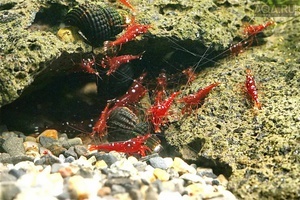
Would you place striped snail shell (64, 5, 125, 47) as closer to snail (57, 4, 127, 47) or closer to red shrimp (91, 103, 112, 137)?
snail (57, 4, 127, 47)

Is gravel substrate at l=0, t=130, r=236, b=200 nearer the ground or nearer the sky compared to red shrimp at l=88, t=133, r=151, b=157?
nearer the sky

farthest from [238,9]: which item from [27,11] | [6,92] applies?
[6,92]

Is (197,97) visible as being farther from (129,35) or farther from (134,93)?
(129,35)

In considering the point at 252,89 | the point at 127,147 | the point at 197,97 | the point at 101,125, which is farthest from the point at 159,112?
the point at 252,89

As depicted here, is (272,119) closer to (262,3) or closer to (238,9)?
(238,9)

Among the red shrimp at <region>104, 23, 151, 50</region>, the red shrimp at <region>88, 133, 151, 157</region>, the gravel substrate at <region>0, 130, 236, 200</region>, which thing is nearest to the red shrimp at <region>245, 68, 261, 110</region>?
the gravel substrate at <region>0, 130, 236, 200</region>
